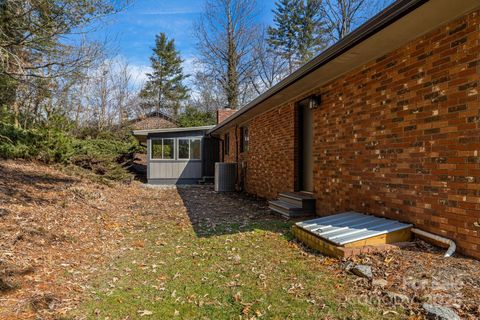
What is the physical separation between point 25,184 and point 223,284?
20.1 ft

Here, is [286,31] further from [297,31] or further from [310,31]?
[310,31]

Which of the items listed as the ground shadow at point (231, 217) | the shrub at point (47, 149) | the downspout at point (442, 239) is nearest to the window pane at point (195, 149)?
the shrub at point (47, 149)

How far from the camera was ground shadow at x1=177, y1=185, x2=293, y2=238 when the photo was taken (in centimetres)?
610

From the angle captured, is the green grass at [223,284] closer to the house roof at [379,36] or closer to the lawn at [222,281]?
the lawn at [222,281]

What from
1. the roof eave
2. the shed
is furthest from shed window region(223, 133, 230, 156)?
the roof eave

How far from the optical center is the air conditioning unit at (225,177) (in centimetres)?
1330

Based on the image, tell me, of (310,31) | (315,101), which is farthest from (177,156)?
(310,31)

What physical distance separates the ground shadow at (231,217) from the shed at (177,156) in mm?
6692

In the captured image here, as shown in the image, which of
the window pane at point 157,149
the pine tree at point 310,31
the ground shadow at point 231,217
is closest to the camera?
the ground shadow at point 231,217

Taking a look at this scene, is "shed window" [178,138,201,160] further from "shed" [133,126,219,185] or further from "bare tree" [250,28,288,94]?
"bare tree" [250,28,288,94]

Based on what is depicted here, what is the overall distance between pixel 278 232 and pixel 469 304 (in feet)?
10.8

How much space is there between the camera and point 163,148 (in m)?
17.2

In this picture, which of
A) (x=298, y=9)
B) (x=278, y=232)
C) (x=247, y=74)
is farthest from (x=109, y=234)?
(x=298, y=9)

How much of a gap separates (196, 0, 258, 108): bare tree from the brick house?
63.8 ft
